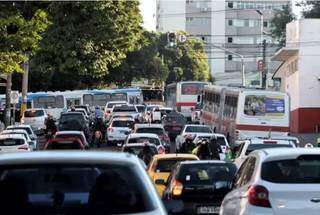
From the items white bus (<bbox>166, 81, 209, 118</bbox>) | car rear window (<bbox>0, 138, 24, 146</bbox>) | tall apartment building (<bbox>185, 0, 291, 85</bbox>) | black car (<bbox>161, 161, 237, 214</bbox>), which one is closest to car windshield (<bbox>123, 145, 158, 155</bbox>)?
car rear window (<bbox>0, 138, 24, 146</bbox>)

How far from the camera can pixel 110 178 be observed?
6.61 meters

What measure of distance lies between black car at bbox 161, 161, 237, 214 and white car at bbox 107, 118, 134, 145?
90.2 ft

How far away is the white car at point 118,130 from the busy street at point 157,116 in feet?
0.26

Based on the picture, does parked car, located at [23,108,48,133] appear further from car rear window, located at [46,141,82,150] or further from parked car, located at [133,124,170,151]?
car rear window, located at [46,141,82,150]

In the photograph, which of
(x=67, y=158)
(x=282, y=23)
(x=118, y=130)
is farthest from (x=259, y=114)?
(x=282, y=23)

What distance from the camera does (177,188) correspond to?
1528cm

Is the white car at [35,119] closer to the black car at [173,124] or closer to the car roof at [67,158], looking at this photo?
the black car at [173,124]

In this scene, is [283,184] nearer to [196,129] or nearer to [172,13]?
[196,129]

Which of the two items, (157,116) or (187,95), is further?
(187,95)

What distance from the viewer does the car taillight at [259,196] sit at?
32.8ft

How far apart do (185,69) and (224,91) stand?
68.5 m

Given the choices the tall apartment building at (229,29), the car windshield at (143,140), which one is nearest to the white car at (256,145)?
the car windshield at (143,140)

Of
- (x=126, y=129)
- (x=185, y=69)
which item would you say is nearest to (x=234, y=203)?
(x=126, y=129)

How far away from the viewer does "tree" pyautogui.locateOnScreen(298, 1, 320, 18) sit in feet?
245
